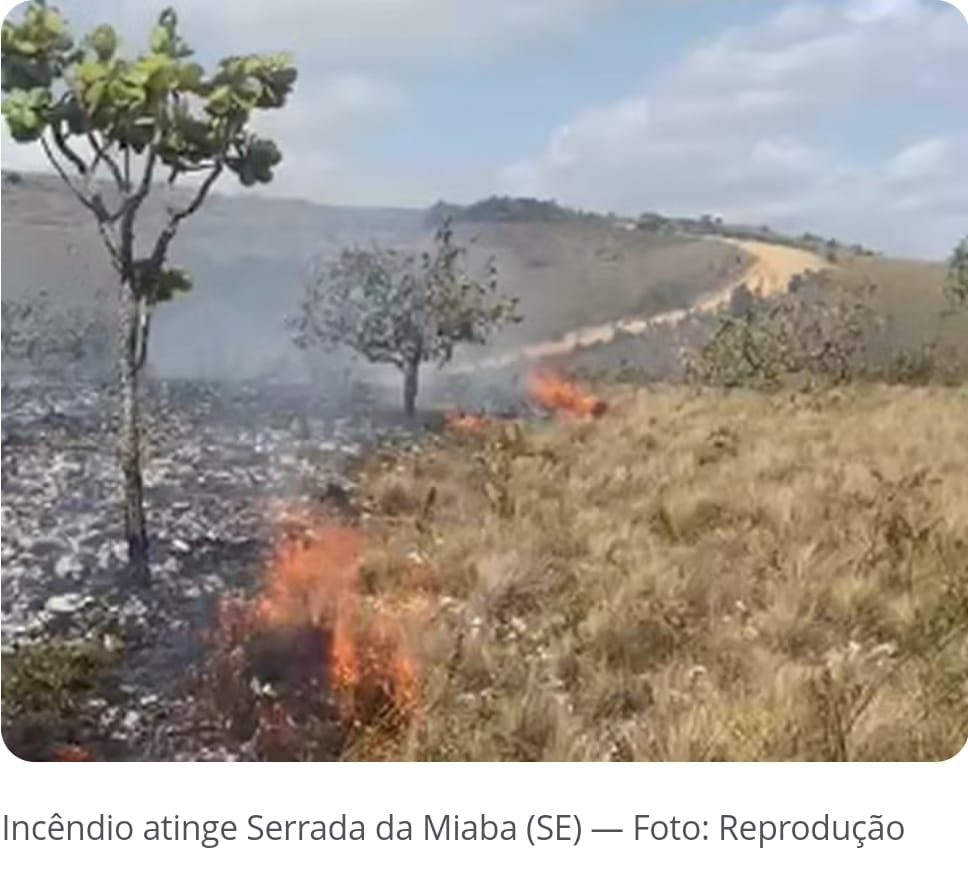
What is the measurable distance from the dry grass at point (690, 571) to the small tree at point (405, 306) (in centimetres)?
12

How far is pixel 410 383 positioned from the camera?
231cm

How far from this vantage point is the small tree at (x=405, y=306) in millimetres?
2287

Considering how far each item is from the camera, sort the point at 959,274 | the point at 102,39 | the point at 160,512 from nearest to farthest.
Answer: the point at 102,39, the point at 160,512, the point at 959,274

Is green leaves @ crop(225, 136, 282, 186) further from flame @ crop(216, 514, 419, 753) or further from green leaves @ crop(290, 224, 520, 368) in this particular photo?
flame @ crop(216, 514, 419, 753)

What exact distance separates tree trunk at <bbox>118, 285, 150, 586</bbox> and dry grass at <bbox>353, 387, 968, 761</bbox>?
258 millimetres

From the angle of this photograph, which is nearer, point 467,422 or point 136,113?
point 136,113

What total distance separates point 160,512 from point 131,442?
86 millimetres

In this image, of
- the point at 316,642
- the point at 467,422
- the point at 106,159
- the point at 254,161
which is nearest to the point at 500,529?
the point at 467,422

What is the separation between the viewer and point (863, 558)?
2.36 m

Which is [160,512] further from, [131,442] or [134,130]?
[134,130]

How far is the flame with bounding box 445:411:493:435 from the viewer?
2342 millimetres

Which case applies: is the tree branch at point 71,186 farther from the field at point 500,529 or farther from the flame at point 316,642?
the flame at point 316,642

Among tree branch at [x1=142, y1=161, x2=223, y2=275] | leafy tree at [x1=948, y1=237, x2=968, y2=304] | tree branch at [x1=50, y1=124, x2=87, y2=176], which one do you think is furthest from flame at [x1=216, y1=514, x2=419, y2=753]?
leafy tree at [x1=948, y1=237, x2=968, y2=304]

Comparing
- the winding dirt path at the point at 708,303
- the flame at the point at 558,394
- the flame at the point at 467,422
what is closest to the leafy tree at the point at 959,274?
the winding dirt path at the point at 708,303
